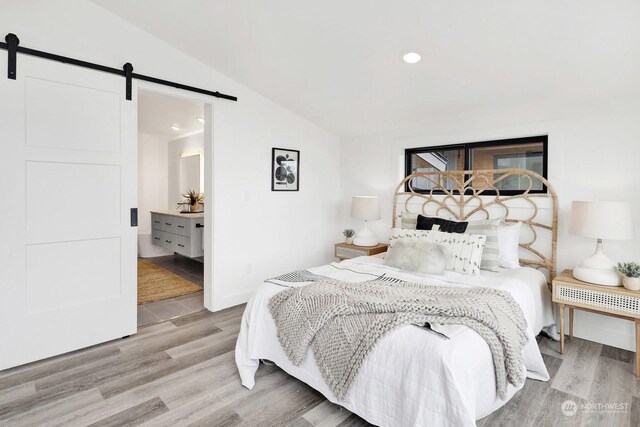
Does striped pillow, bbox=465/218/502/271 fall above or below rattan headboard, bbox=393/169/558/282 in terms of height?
below

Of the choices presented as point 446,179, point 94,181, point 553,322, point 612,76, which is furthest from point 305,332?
point 612,76

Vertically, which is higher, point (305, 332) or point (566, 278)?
point (566, 278)

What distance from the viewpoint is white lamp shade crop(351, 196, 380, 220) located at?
13.2 feet

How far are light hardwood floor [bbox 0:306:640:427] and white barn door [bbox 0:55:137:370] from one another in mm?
266

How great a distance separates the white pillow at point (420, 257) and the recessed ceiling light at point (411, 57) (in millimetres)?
1453

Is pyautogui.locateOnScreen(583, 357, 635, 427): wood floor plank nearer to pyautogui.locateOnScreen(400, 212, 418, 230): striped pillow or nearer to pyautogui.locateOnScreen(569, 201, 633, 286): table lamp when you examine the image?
pyautogui.locateOnScreen(569, 201, 633, 286): table lamp

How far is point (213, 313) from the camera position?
347cm

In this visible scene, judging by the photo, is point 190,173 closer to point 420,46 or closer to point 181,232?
point 181,232

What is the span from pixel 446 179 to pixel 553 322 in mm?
1665

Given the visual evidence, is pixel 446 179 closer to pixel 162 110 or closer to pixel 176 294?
pixel 176 294

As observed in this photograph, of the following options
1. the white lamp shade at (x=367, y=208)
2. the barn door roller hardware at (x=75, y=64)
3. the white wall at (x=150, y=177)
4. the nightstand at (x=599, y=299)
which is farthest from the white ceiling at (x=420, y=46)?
the white wall at (x=150, y=177)

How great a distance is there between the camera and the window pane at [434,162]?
374 cm

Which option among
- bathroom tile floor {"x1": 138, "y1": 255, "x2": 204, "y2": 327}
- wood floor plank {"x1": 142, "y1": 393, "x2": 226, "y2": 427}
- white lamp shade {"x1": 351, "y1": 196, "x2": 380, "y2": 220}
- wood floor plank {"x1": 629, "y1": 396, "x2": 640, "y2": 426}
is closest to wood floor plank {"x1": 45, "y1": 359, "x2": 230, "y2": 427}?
wood floor plank {"x1": 142, "y1": 393, "x2": 226, "y2": 427}

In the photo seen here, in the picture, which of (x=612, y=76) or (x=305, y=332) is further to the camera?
(x=612, y=76)
